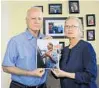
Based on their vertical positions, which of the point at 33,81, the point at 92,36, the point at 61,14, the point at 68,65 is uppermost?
the point at 61,14

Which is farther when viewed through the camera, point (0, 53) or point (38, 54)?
point (0, 53)

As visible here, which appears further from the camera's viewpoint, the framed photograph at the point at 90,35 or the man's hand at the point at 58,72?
the framed photograph at the point at 90,35

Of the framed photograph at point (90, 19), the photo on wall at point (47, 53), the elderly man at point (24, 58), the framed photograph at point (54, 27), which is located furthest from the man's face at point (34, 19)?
the framed photograph at point (90, 19)

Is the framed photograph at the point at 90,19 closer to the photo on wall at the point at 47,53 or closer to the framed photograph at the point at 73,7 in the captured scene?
the framed photograph at the point at 73,7

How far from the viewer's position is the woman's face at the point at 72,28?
1.94 m

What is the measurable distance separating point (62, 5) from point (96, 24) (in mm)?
536

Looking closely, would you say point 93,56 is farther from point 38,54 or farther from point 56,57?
point 38,54

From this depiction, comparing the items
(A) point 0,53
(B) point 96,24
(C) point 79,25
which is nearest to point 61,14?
(B) point 96,24

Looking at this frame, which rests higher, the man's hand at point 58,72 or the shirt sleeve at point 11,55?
the shirt sleeve at point 11,55

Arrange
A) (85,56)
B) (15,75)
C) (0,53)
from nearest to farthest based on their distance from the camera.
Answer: (85,56) < (15,75) < (0,53)

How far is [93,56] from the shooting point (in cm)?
188

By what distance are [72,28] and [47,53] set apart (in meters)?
0.28

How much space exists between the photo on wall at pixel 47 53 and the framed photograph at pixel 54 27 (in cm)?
145

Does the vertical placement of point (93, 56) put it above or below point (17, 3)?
below
